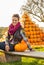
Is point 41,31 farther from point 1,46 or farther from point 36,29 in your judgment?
point 1,46

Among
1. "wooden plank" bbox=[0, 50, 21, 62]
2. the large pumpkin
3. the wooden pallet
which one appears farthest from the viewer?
"wooden plank" bbox=[0, 50, 21, 62]

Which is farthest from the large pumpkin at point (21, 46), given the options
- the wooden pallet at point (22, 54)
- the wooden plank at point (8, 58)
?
the wooden plank at point (8, 58)

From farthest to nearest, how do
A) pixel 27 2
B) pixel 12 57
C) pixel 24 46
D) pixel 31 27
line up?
pixel 27 2 → pixel 31 27 → pixel 12 57 → pixel 24 46

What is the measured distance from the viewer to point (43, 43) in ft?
38.5

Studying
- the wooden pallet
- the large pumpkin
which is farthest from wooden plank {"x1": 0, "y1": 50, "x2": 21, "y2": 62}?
the large pumpkin

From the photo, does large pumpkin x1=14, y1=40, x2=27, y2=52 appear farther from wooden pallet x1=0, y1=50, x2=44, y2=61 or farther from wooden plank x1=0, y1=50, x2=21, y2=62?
wooden plank x1=0, y1=50, x2=21, y2=62

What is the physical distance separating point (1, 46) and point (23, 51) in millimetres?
514

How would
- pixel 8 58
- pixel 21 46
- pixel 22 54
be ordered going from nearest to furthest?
pixel 22 54, pixel 21 46, pixel 8 58

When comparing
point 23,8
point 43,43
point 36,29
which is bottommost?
point 43,43

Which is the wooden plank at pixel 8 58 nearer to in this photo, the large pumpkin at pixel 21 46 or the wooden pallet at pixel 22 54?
the wooden pallet at pixel 22 54

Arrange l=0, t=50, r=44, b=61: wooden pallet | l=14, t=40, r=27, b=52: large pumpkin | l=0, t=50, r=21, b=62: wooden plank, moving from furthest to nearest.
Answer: l=0, t=50, r=21, b=62: wooden plank < l=14, t=40, r=27, b=52: large pumpkin < l=0, t=50, r=44, b=61: wooden pallet

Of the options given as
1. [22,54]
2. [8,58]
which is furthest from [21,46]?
[8,58]

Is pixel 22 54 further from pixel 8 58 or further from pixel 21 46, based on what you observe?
pixel 8 58

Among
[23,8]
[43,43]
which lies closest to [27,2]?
[23,8]
